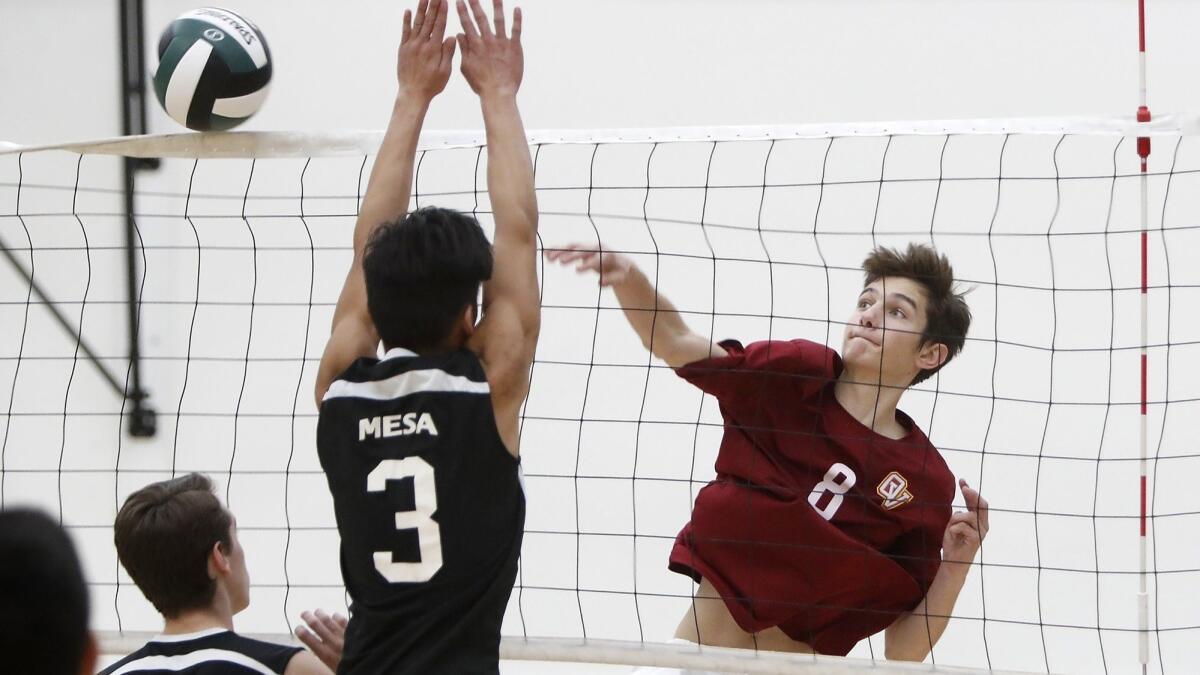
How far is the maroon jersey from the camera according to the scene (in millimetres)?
2934

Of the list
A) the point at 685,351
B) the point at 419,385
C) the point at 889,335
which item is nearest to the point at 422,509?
the point at 419,385

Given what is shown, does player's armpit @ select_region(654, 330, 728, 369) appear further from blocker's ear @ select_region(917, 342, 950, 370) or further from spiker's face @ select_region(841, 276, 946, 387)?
blocker's ear @ select_region(917, 342, 950, 370)

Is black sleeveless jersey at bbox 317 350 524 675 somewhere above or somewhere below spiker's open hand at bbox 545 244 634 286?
below

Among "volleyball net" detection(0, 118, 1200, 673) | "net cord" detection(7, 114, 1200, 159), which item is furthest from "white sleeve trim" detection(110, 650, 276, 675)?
"volleyball net" detection(0, 118, 1200, 673)

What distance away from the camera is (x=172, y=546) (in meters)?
2.18

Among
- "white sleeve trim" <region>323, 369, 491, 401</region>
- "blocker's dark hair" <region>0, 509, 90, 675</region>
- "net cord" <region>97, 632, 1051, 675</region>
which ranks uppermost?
"white sleeve trim" <region>323, 369, 491, 401</region>

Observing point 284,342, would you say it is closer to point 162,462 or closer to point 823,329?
point 162,462

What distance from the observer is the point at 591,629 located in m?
5.41

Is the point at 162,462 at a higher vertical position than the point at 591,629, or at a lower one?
higher

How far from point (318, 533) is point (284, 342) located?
32.0 inches

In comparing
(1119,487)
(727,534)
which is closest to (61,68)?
(727,534)

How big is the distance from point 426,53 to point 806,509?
1.26m

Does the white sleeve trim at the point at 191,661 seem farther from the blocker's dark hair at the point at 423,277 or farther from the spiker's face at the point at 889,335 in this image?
the spiker's face at the point at 889,335

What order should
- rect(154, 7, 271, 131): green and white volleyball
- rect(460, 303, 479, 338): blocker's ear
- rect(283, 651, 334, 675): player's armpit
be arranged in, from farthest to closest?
1. rect(154, 7, 271, 131): green and white volleyball
2. rect(283, 651, 334, 675): player's armpit
3. rect(460, 303, 479, 338): blocker's ear
